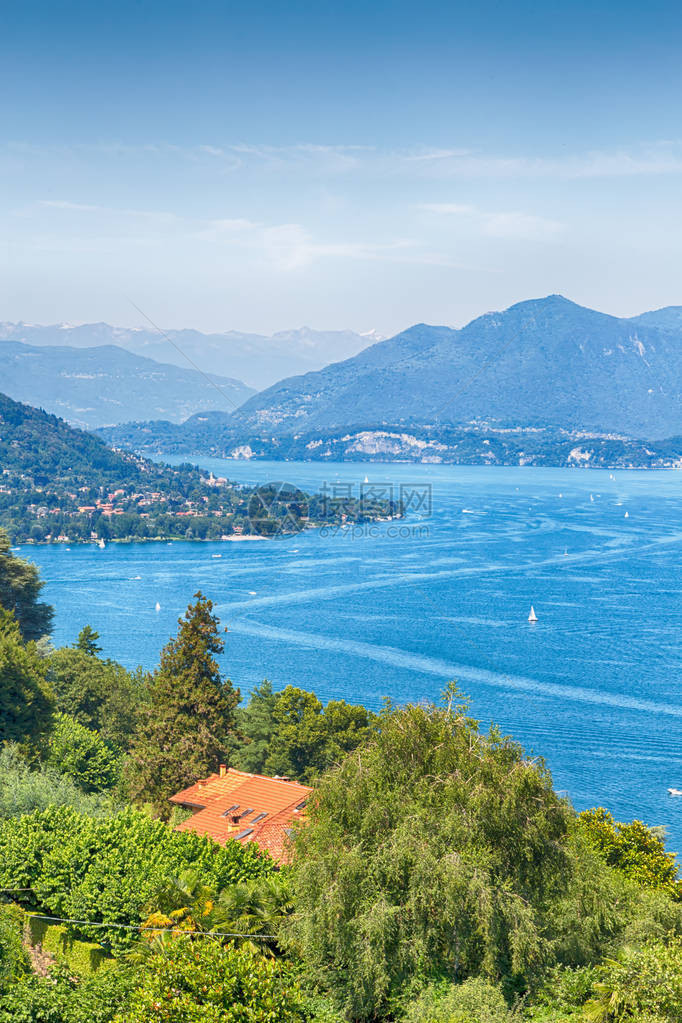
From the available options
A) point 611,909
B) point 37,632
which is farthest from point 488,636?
point 611,909

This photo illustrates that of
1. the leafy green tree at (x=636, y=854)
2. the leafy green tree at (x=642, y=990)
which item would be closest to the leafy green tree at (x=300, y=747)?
the leafy green tree at (x=636, y=854)

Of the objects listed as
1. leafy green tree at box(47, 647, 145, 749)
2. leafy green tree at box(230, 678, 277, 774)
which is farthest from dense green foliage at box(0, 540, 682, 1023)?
leafy green tree at box(47, 647, 145, 749)

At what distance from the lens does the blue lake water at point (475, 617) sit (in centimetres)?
3216

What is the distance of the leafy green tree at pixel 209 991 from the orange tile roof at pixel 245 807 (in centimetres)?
556

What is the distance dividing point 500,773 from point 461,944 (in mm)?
1727

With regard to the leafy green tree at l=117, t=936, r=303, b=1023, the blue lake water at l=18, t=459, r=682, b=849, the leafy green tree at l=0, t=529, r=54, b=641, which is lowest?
the blue lake water at l=18, t=459, r=682, b=849

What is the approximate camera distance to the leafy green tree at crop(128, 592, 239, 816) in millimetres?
17922

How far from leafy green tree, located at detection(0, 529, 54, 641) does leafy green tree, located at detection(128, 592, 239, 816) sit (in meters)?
7.24

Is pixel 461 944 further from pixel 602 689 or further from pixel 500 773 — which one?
pixel 602 689

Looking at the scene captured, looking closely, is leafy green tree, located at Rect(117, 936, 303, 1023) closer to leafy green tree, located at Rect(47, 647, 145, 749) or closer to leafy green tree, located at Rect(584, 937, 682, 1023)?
leafy green tree, located at Rect(584, 937, 682, 1023)

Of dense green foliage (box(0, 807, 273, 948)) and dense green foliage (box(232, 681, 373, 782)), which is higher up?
dense green foliage (box(0, 807, 273, 948))

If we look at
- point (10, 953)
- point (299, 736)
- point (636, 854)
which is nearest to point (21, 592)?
point (299, 736)

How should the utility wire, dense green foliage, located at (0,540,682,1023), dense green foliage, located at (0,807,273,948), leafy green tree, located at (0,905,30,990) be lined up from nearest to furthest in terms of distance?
1. dense green foliage, located at (0,540,682,1023)
2. leafy green tree, located at (0,905,30,990)
3. the utility wire
4. dense green foliage, located at (0,807,273,948)

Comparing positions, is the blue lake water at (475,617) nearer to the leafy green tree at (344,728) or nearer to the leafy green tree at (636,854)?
the leafy green tree at (344,728)
